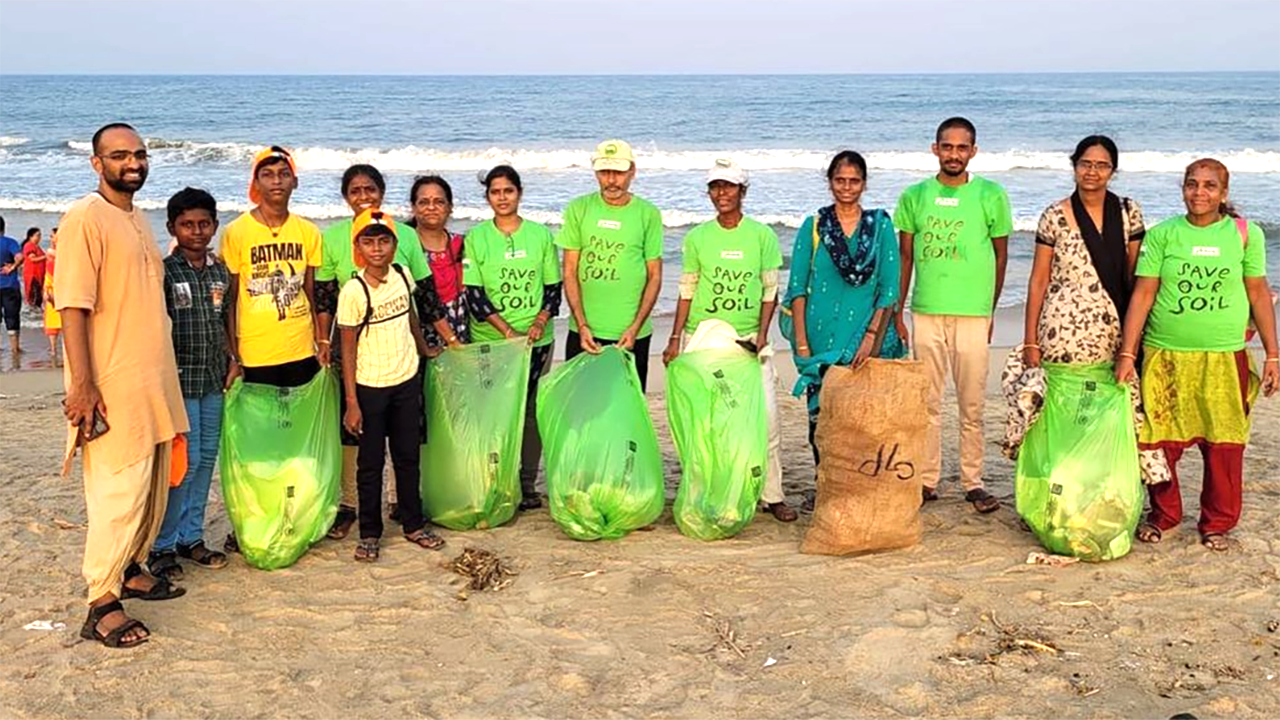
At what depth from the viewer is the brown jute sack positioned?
410 cm

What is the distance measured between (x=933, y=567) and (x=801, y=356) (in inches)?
38.0

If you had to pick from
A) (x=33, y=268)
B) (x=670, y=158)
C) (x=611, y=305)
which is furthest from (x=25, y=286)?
(x=670, y=158)

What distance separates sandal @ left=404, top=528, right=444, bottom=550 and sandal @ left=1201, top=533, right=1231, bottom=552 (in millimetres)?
2962

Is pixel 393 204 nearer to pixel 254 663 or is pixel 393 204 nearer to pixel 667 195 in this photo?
pixel 667 195

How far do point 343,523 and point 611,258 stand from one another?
1.53m

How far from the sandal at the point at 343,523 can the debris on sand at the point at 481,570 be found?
1.75ft

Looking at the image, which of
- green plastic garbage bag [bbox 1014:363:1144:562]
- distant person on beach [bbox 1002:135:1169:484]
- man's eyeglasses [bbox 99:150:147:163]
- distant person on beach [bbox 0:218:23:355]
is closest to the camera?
man's eyeglasses [bbox 99:150:147:163]

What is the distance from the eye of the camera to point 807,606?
375 centimetres

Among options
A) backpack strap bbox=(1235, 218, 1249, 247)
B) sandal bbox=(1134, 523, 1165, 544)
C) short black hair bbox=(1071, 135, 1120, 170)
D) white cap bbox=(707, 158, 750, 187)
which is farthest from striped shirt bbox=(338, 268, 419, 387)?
backpack strap bbox=(1235, 218, 1249, 247)

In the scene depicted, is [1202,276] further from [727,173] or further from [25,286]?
[25,286]

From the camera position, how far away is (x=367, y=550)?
4168 mm

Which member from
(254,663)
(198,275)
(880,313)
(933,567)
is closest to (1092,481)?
(933,567)

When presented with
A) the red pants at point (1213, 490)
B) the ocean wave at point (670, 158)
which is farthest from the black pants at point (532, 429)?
the ocean wave at point (670, 158)

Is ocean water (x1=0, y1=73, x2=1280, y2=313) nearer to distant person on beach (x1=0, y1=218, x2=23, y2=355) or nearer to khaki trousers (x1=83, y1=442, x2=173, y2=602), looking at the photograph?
distant person on beach (x1=0, y1=218, x2=23, y2=355)
